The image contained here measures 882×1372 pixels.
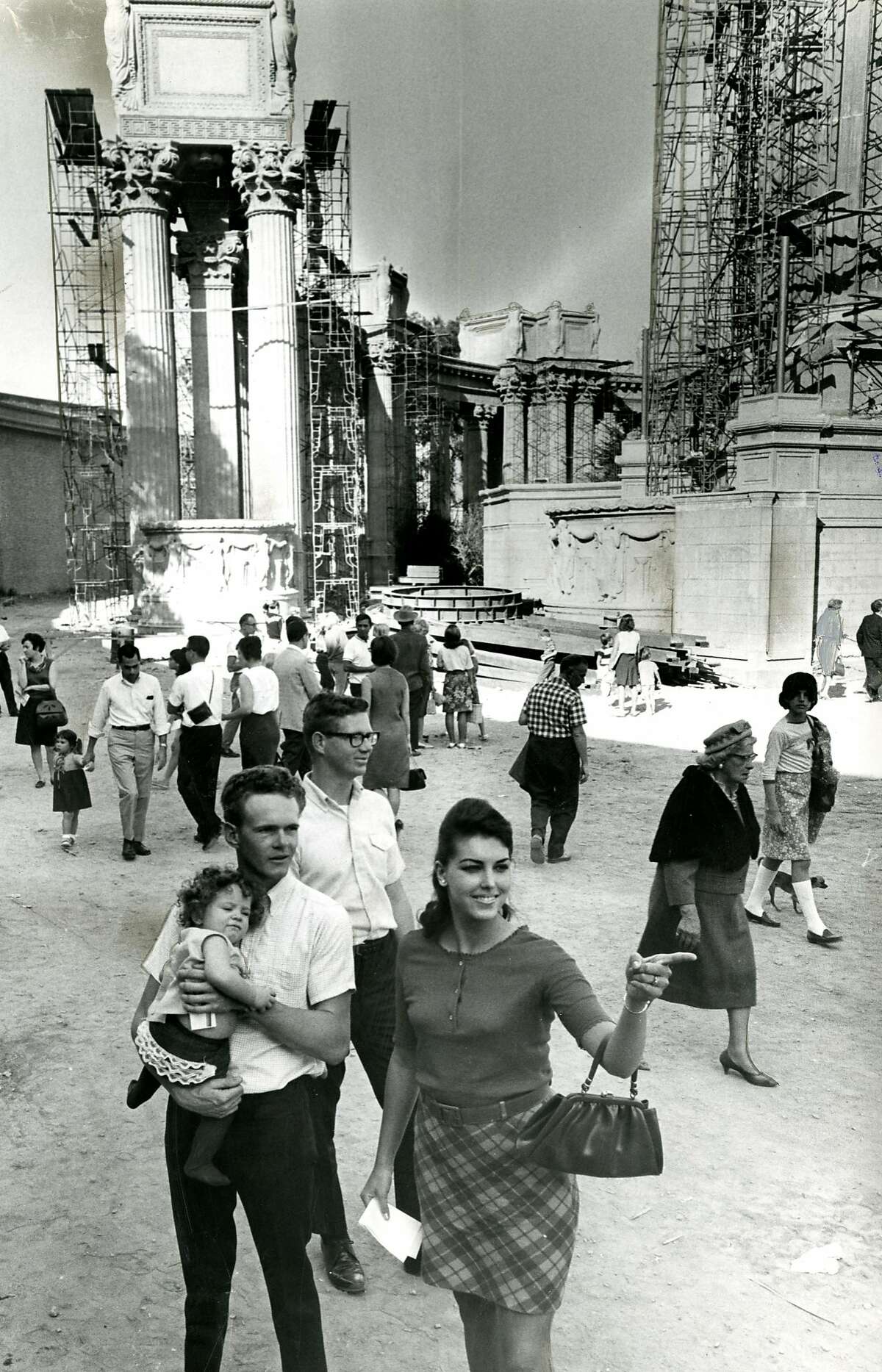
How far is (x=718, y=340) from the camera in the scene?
1185 inches

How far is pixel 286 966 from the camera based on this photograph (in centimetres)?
283

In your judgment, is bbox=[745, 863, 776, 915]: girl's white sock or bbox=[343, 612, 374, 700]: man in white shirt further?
bbox=[343, 612, 374, 700]: man in white shirt

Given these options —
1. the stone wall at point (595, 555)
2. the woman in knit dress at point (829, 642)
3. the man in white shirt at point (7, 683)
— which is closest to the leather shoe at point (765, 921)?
the woman in knit dress at point (829, 642)

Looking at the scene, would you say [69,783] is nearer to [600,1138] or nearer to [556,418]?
[600,1138]

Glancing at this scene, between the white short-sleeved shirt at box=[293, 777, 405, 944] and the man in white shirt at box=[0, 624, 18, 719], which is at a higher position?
the white short-sleeved shirt at box=[293, 777, 405, 944]

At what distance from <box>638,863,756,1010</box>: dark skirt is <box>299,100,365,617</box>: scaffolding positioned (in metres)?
23.6

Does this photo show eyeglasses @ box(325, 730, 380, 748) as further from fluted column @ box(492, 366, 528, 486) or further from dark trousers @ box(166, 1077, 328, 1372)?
fluted column @ box(492, 366, 528, 486)

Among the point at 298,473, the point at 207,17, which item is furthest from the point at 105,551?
the point at 207,17

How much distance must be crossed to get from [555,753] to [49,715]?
17.3 ft

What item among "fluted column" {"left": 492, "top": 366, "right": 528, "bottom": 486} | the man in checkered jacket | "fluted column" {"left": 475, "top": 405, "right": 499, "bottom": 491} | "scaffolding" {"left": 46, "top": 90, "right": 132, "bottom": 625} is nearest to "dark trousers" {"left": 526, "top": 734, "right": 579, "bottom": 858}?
the man in checkered jacket

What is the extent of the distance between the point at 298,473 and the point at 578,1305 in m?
24.0

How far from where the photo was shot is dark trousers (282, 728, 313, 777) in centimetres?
895

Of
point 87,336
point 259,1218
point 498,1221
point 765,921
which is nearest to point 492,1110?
point 498,1221

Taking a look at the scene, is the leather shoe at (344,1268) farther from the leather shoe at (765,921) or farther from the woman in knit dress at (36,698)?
the woman in knit dress at (36,698)
